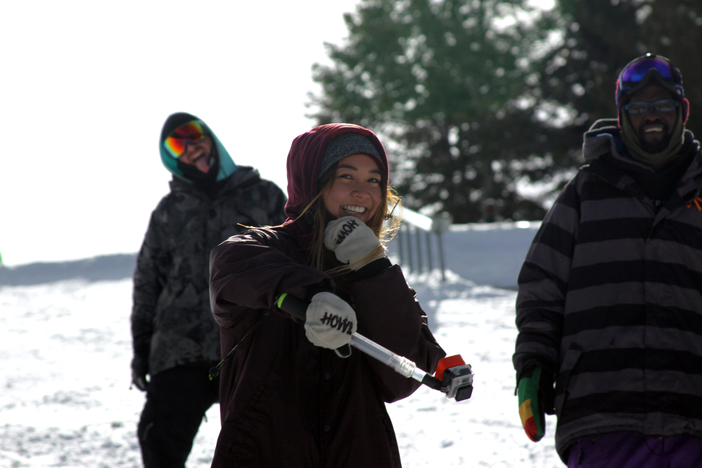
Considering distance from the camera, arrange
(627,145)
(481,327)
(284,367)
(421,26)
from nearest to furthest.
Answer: (284,367) < (627,145) < (481,327) < (421,26)

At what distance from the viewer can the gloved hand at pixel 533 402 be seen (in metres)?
2.55

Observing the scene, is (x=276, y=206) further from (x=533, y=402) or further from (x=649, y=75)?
(x=649, y=75)

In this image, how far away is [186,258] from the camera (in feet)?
11.3

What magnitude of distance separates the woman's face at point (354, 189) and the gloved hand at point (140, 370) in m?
1.76

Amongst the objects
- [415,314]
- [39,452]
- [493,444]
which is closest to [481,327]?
[493,444]

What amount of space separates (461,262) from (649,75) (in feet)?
43.1

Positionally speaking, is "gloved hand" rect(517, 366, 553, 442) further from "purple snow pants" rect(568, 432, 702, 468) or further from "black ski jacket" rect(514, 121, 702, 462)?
"purple snow pants" rect(568, 432, 702, 468)

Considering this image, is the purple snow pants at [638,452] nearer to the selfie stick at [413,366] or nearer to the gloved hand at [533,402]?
the gloved hand at [533,402]

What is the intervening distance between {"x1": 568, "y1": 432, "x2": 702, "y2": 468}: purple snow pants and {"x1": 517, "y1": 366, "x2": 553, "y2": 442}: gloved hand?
6.1 inches

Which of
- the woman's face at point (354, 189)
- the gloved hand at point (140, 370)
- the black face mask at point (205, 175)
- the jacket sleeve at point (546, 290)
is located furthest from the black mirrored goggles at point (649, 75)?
the gloved hand at point (140, 370)

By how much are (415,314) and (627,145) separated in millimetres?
1337

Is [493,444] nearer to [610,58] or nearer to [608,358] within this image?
[608,358]

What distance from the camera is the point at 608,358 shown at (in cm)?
251

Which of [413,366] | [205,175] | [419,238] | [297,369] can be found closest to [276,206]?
[205,175]
